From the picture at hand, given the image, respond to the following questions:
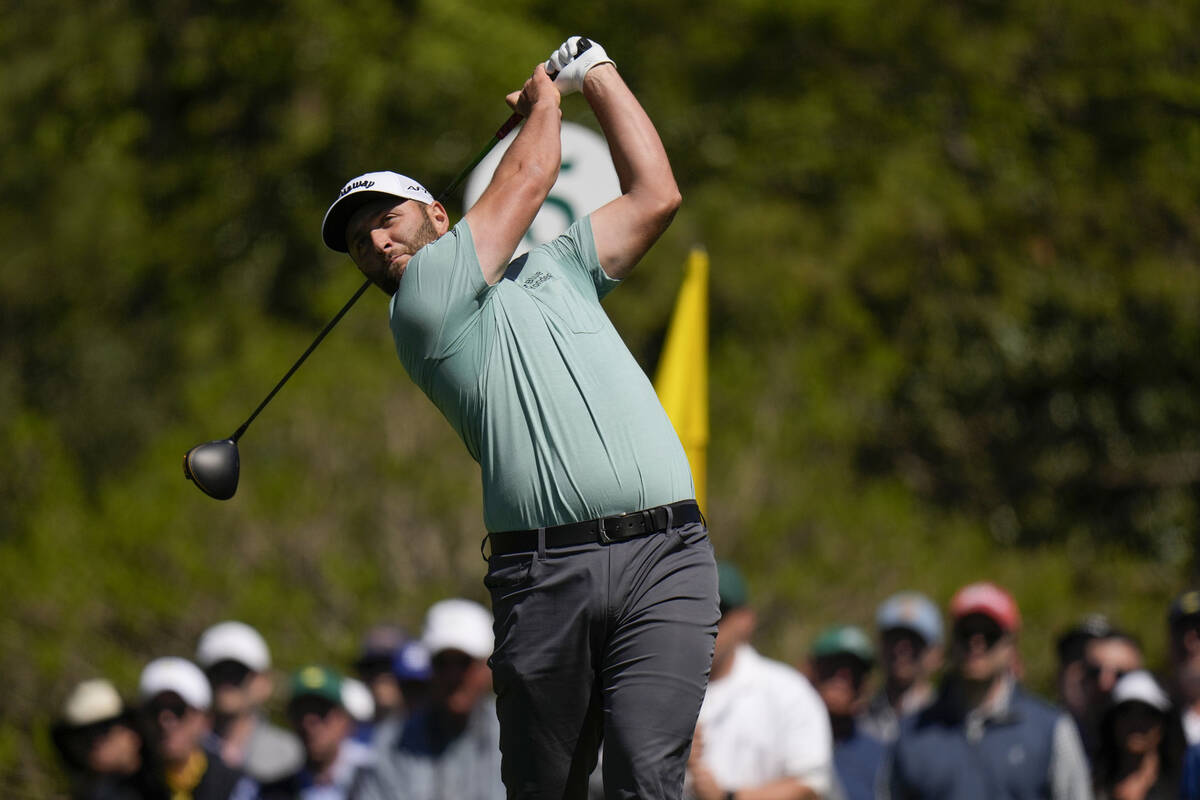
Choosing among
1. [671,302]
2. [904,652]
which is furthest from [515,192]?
[671,302]

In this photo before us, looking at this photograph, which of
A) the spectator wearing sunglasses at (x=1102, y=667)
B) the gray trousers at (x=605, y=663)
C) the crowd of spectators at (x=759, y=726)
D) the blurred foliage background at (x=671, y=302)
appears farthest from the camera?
the blurred foliage background at (x=671, y=302)

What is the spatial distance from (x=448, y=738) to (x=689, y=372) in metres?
2.00

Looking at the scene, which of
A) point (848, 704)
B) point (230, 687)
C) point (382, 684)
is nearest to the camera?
point (848, 704)

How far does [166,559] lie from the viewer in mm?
13859

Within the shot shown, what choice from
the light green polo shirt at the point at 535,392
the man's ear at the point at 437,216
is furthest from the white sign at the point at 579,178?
the light green polo shirt at the point at 535,392

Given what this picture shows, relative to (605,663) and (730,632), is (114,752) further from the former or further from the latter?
(605,663)

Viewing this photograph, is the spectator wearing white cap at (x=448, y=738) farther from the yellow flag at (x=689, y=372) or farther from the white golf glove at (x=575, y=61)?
the white golf glove at (x=575, y=61)

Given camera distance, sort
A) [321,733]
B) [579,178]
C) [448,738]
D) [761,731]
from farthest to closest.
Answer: [321,733]
[448,738]
[761,731]
[579,178]

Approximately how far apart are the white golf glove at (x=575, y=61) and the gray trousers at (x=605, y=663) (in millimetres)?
1323

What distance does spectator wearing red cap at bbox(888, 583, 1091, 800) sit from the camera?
686 centimetres

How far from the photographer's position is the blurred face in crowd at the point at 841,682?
8.38 metres

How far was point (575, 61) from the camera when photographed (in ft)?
15.6

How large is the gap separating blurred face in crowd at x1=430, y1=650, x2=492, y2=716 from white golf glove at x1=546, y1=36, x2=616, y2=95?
351 cm

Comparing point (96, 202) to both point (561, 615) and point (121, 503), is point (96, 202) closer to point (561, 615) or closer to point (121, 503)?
point (121, 503)
